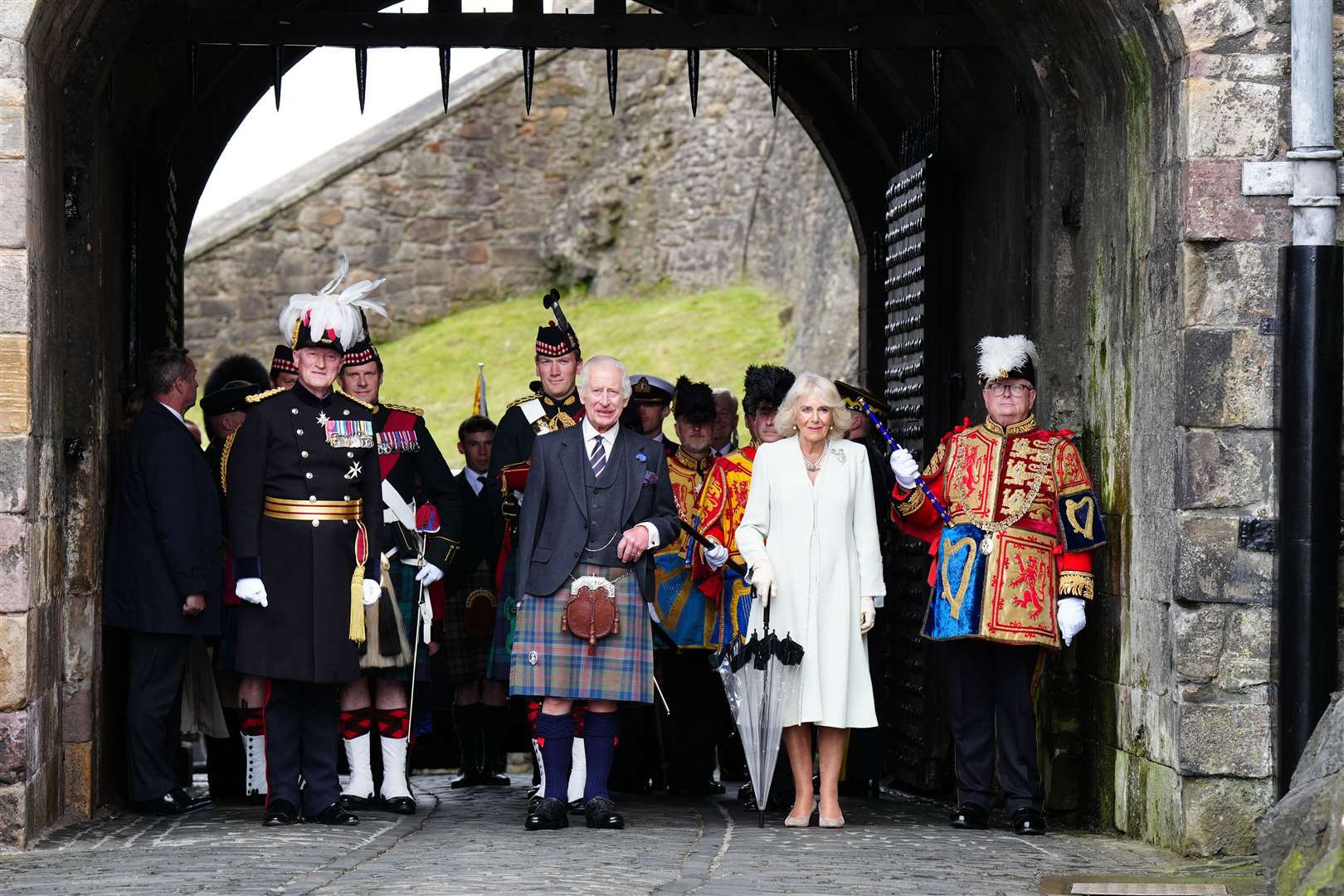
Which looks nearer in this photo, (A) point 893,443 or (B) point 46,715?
(B) point 46,715

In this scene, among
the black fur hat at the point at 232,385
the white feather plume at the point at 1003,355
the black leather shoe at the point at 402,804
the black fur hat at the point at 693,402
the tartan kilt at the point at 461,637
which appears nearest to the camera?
the white feather plume at the point at 1003,355

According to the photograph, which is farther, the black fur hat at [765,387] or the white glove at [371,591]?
the black fur hat at [765,387]

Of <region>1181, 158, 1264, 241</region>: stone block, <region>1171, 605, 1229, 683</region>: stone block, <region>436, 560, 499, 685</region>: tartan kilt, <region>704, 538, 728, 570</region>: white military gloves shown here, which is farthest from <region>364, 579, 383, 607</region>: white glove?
<region>1181, 158, 1264, 241</region>: stone block

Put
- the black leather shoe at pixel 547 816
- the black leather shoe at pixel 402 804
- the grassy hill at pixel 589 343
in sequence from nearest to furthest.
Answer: the black leather shoe at pixel 547 816
the black leather shoe at pixel 402 804
the grassy hill at pixel 589 343

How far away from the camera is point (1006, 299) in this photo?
8648 mm

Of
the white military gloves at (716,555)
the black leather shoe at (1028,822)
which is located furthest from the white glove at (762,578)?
the black leather shoe at (1028,822)

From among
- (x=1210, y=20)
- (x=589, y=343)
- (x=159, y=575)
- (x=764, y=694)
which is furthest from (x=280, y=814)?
(x=589, y=343)

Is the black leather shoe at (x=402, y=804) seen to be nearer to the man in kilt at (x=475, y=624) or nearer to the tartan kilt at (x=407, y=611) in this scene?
the tartan kilt at (x=407, y=611)

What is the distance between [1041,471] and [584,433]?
63.9 inches

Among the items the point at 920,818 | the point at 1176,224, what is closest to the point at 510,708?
the point at 920,818

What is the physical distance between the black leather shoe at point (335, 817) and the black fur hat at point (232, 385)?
78.7 inches

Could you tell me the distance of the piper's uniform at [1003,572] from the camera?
721 cm

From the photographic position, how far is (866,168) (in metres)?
10.9

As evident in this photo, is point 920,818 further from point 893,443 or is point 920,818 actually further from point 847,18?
point 847,18
